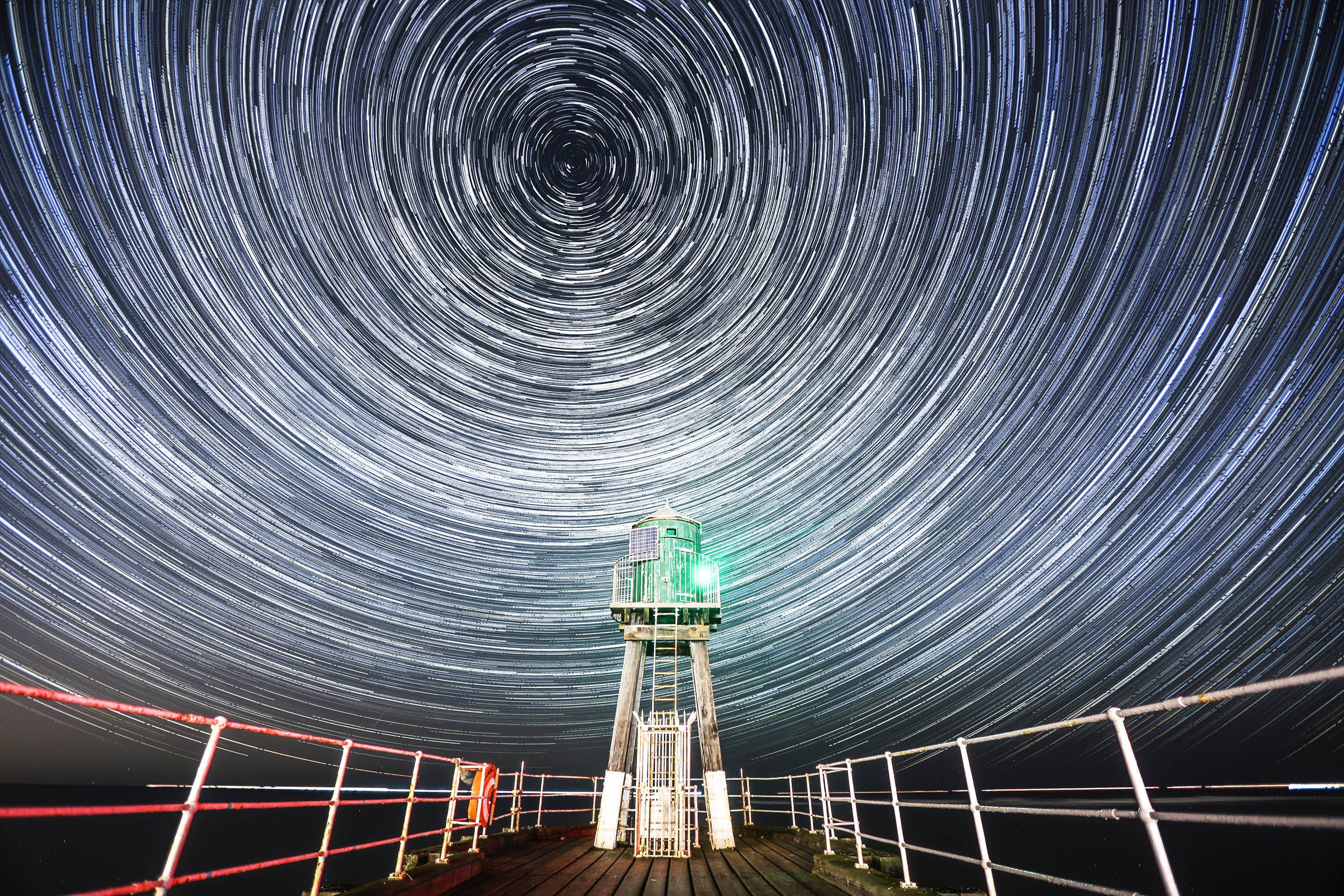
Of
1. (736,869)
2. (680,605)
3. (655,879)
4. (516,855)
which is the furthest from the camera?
(680,605)

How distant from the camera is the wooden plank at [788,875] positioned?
5.93m

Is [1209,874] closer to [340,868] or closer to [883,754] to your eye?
[883,754]

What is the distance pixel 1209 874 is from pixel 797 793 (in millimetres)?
82606

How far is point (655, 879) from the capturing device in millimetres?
7027

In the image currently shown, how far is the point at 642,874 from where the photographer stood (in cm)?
745

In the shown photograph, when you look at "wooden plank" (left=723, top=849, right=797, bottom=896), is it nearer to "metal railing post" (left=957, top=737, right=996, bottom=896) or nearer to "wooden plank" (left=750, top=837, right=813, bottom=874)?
"wooden plank" (left=750, top=837, right=813, bottom=874)

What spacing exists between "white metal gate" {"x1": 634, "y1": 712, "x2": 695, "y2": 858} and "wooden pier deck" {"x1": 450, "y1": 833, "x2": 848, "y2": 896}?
0.35 m

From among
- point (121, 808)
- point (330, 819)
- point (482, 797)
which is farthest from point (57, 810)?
point (482, 797)

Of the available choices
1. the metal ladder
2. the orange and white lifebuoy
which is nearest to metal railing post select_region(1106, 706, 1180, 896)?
the orange and white lifebuoy

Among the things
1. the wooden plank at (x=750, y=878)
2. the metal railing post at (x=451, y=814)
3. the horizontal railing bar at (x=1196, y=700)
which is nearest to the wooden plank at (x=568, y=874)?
the metal railing post at (x=451, y=814)

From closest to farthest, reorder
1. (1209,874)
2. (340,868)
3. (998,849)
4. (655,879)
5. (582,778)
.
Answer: (655,879) < (582,778) < (1209,874) < (998,849) < (340,868)

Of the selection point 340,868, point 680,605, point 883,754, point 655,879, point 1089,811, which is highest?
point 680,605

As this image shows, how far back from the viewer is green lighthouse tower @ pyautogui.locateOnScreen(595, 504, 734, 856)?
10.0 m

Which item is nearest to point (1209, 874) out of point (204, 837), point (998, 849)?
point (998, 849)
